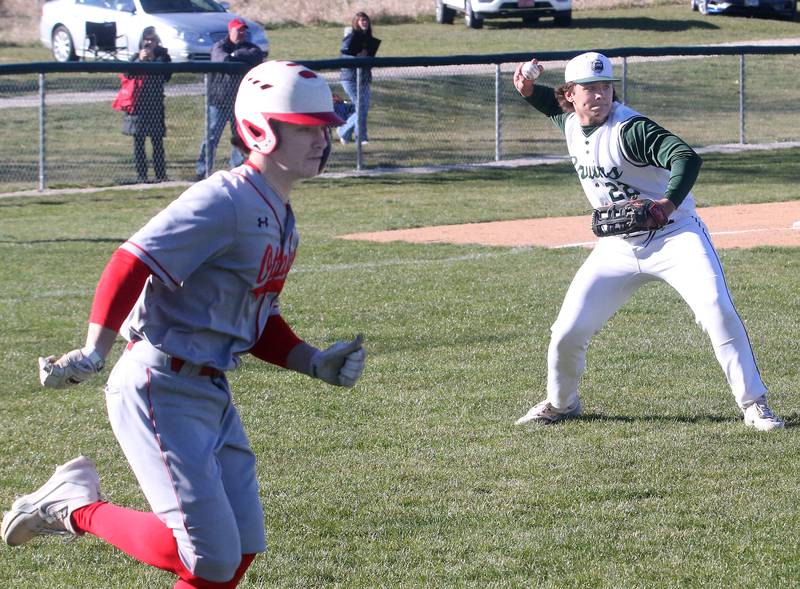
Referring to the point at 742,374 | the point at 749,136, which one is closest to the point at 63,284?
the point at 742,374

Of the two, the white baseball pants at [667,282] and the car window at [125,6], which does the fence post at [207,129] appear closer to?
the car window at [125,6]

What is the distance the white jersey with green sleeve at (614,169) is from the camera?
6.69m

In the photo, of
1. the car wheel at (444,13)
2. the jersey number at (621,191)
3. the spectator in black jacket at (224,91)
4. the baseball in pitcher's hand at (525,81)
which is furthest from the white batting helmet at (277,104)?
the car wheel at (444,13)

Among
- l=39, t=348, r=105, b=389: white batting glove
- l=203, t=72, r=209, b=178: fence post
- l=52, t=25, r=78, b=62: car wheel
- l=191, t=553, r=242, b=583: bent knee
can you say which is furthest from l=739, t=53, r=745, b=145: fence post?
l=39, t=348, r=105, b=389: white batting glove

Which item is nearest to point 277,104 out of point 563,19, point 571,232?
point 571,232

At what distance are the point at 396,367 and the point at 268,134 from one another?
4470 millimetres

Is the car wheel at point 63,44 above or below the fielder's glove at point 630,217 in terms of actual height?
above

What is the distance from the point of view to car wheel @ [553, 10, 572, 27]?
115 feet

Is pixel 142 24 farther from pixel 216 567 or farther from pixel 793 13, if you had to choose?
pixel 793 13

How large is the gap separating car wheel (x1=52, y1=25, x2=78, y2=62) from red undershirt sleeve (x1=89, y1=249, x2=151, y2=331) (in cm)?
2324

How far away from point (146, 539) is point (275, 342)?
0.75 metres

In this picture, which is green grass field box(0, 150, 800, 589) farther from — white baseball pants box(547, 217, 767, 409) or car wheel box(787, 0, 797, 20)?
car wheel box(787, 0, 797, 20)

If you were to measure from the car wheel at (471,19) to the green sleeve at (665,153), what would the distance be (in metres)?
28.7

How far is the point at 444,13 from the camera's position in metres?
36.6
